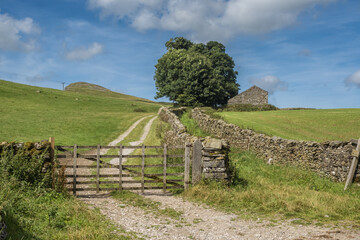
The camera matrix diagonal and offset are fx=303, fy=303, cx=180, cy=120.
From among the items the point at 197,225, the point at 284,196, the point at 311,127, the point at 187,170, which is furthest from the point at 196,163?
the point at 311,127

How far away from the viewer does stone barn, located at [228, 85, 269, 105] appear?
5644 cm

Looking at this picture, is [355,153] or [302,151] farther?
[302,151]

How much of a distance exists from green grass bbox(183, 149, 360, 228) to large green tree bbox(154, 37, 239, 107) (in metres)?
36.8

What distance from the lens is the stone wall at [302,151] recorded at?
46.7ft

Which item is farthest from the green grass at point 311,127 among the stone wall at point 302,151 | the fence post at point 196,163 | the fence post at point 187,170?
the fence post at point 187,170

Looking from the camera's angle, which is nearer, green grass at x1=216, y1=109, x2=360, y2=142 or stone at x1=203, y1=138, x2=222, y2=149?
stone at x1=203, y1=138, x2=222, y2=149

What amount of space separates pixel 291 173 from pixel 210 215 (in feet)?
22.4

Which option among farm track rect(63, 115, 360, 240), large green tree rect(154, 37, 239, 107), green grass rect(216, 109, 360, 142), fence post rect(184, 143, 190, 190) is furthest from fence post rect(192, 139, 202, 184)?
large green tree rect(154, 37, 239, 107)

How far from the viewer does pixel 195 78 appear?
5184cm

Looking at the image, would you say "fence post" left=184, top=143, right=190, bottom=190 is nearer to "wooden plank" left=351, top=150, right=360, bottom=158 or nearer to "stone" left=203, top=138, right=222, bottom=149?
"stone" left=203, top=138, right=222, bottom=149

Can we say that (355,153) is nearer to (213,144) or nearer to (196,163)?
(213,144)

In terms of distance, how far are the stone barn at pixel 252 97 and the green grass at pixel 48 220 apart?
161 feet

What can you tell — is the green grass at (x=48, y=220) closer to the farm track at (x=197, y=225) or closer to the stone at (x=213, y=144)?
the farm track at (x=197, y=225)

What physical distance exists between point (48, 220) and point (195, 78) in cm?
4527
